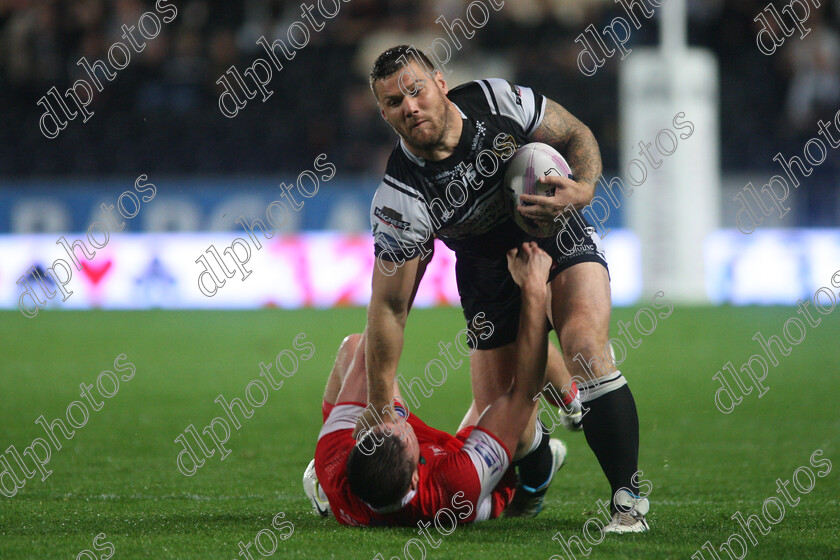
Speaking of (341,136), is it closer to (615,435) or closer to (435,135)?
(435,135)

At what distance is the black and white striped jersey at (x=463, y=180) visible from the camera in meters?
3.86

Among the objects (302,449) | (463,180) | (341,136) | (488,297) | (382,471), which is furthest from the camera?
(341,136)

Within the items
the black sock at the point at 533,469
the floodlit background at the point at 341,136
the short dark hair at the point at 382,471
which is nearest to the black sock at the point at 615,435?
the black sock at the point at 533,469

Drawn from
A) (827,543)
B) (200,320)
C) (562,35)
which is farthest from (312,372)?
(562,35)

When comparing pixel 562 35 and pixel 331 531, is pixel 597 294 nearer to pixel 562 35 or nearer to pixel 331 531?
pixel 331 531

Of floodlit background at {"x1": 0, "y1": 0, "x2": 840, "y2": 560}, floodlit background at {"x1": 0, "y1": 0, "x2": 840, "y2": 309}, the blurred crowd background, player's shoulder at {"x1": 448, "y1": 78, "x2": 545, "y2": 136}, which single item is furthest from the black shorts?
the blurred crowd background

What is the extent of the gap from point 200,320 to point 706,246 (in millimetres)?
7075

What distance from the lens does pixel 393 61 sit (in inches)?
150

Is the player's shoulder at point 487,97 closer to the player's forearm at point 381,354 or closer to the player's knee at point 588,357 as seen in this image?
the player's forearm at point 381,354

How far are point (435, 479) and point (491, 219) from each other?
1.13 m

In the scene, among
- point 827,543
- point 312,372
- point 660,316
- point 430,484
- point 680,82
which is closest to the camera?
point 827,543

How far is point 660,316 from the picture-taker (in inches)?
499

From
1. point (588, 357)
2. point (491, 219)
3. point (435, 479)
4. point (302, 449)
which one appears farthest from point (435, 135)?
point (302, 449)

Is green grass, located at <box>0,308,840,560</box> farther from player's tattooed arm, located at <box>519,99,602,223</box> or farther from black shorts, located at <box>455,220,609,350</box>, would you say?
player's tattooed arm, located at <box>519,99,602,223</box>
